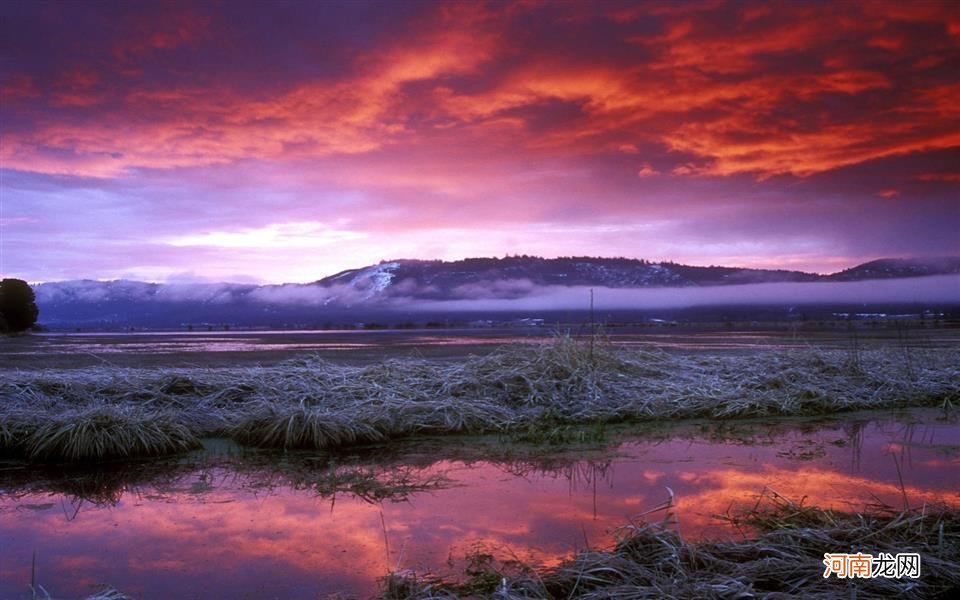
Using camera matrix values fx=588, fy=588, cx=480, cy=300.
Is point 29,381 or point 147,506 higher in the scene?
point 29,381

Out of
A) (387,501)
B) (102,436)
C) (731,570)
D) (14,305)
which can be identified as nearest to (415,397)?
(102,436)

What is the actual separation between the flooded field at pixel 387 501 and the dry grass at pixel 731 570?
347mm

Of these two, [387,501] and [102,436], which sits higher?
[102,436]

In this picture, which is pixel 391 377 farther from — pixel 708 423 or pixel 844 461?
pixel 844 461

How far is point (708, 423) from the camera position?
10.3 m

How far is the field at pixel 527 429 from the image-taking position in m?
3.91

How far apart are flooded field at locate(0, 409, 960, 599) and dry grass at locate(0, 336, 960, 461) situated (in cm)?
57

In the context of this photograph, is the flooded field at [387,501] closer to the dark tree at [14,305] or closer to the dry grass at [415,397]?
the dry grass at [415,397]

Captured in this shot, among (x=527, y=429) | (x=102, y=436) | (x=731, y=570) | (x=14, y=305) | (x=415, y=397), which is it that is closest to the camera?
(x=731, y=570)

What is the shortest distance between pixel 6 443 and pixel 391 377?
20.4ft

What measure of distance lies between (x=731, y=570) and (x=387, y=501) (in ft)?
10.6

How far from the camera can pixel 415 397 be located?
1072 centimetres

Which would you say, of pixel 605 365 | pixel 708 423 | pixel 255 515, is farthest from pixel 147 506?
pixel 605 365

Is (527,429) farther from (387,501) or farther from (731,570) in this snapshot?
(731,570)
